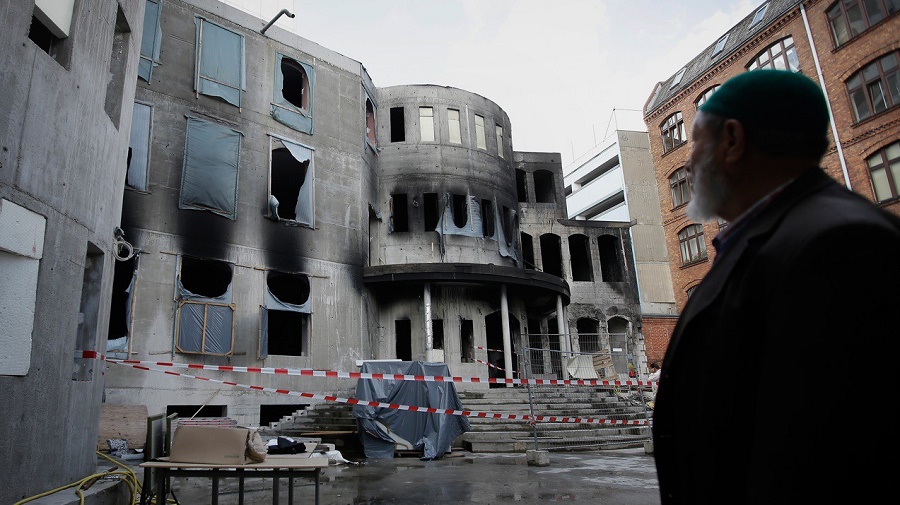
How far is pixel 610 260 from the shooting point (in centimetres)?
3067

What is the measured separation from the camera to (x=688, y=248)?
27500 mm

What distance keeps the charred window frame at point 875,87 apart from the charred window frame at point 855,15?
4.45 feet

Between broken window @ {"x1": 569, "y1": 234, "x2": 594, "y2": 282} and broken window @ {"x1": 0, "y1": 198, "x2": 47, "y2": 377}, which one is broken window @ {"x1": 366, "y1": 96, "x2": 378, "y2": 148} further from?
broken window @ {"x1": 0, "y1": 198, "x2": 47, "y2": 377}

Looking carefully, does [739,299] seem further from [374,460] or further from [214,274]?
[214,274]

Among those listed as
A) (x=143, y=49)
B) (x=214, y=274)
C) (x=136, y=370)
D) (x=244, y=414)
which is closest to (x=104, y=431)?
(x=136, y=370)

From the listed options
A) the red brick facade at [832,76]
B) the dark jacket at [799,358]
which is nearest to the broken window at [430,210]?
the red brick facade at [832,76]

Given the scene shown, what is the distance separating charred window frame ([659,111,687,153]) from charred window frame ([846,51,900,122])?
7.38 m

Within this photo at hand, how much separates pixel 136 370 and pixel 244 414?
290 centimetres

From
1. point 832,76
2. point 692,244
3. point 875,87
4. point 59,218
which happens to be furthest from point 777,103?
point 692,244

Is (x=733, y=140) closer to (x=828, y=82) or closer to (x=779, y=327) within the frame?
(x=779, y=327)

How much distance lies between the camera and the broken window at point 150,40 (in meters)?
15.4

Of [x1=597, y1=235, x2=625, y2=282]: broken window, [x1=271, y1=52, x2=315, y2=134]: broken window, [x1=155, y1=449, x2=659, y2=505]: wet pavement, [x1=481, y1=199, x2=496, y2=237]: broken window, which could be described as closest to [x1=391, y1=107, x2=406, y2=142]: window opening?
[x1=271, y1=52, x2=315, y2=134]: broken window

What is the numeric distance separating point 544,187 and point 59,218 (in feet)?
90.5

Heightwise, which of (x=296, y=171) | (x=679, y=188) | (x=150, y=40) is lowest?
(x=296, y=171)
